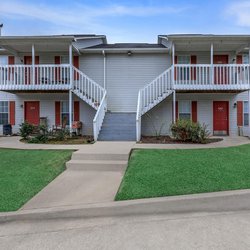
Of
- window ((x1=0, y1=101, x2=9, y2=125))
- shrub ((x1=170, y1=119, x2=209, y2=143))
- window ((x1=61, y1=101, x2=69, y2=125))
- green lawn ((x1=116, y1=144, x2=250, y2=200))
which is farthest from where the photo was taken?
window ((x1=0, y1=101, x2=9, y2=125))

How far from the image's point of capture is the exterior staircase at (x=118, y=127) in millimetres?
12141

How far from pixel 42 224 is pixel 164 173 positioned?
3077 millimetres

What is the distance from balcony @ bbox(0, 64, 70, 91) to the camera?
1438cm

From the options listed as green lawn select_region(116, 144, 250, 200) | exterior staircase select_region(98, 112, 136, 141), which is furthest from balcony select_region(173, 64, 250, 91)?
green lawn select_region(116, 144, 250, 200)

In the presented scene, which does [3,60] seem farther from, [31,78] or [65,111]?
[65,111]

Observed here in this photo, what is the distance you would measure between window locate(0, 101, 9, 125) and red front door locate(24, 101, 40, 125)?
4.11 ft

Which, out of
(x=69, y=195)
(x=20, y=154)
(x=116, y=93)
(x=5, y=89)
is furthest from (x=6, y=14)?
(x=69, y=195)

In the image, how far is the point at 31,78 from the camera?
48.6 ft

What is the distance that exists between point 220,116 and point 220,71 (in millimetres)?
3139

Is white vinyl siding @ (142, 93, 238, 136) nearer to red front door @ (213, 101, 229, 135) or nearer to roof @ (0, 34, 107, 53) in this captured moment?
red front door @ (213, 101, 229, 135)

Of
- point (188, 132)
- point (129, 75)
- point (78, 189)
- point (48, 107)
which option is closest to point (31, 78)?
point (48, 107)

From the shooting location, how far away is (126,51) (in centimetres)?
1597

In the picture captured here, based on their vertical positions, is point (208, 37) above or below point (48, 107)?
above

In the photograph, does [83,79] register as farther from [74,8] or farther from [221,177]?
[221,177]
